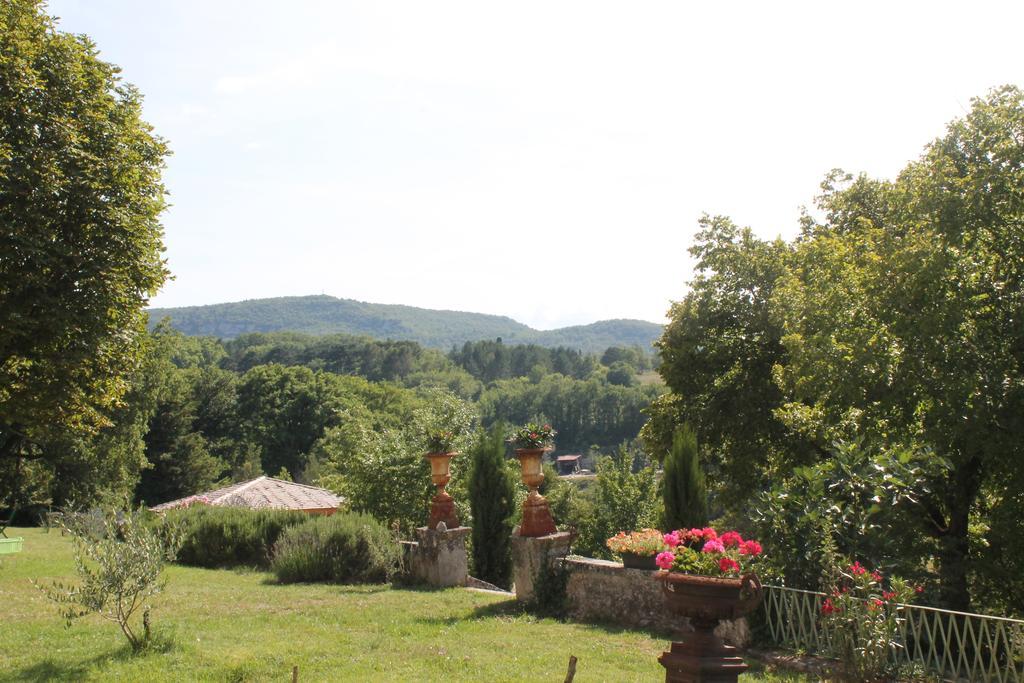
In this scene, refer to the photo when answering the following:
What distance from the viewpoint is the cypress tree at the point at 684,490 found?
38.9ft

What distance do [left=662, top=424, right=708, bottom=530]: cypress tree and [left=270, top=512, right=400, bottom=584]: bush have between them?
5925 mm

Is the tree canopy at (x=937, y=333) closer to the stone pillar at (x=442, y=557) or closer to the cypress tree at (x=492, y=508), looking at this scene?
the cypress tree at (x=492, y=508)

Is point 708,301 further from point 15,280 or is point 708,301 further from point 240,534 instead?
point 15,280

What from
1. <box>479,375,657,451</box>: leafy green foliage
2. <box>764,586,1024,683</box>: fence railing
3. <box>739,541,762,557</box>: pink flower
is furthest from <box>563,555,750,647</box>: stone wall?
<box>479,375,657,451</box>: leafy green foliage

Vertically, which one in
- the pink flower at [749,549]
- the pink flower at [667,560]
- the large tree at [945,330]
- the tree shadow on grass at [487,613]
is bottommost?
the tree shadow on grass at [487,613]

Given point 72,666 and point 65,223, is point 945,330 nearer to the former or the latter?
point 72,666

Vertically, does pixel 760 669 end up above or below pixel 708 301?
below

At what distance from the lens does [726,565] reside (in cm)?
643

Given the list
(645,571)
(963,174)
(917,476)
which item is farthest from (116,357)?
(963,174)

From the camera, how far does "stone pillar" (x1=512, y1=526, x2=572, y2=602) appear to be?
39.9 feet

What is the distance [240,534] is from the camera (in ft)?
64.8

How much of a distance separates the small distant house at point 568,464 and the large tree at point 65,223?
3906 inches

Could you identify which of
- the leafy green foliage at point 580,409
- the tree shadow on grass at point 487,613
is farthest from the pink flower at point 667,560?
the leafy green foliage at point 580,409

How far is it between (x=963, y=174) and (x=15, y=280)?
17.0 meters
